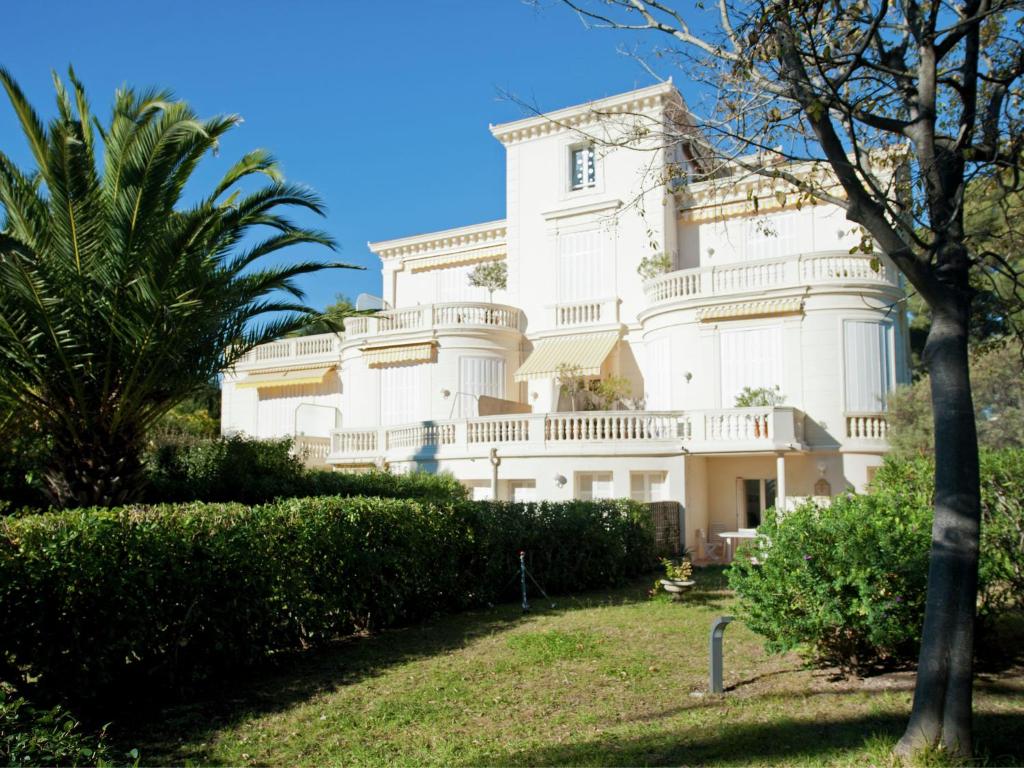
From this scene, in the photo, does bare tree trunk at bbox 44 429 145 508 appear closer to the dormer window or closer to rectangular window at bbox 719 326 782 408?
rectangular window at bbox 719 326 782 408

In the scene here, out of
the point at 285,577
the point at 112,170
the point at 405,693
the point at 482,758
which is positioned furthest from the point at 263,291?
the point at 482,758

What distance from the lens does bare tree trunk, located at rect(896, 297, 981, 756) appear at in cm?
531

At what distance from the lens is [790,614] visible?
7609 millimetres

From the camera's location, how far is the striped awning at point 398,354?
27891 millimetres

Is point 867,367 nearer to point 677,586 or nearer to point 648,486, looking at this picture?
point 648,486

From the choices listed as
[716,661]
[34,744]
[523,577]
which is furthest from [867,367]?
[34,744]

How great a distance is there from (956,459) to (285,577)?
6458 mm

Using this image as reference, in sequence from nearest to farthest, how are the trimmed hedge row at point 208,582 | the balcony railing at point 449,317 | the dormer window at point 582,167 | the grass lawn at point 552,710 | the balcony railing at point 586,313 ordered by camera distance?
the grass lawn at point 552,710
the trimmed hedge row at point 208,582
the balcony railing at point 586,313
the balcony railing at point 449,317
the dormer window at point 582,167

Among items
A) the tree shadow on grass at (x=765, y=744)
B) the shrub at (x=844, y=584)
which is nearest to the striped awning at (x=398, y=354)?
the shrub at (x=844, y=584)

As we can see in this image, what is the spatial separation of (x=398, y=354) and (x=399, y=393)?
4.50 ft

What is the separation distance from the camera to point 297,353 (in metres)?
32.3

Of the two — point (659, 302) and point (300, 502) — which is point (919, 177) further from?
point (659, 302)

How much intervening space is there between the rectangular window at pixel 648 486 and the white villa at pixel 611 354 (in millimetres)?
63

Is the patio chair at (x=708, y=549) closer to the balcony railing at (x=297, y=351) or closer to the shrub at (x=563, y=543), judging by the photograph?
the shrub at (x=563, y=543)
